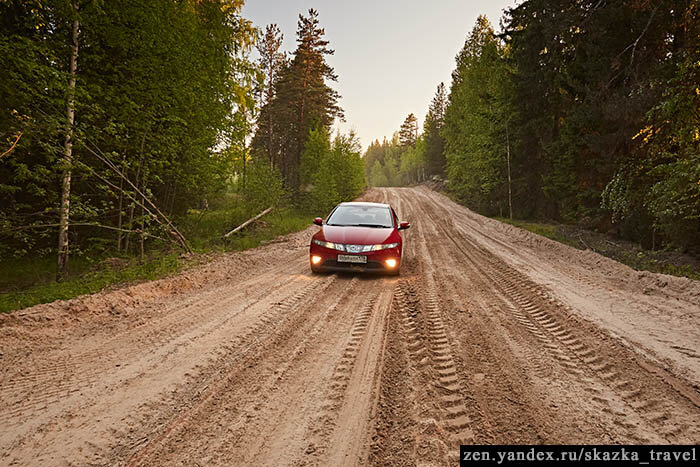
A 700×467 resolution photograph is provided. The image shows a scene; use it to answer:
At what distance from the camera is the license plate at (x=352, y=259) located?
6156 millimetres

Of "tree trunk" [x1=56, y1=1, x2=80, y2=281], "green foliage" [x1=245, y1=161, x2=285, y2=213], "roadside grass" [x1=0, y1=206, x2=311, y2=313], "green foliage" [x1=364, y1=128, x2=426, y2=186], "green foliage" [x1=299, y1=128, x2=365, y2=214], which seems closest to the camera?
"roadside grass" [x1=0, y1=206, x2=311, y2=313]

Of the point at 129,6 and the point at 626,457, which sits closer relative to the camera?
the point at 626,457

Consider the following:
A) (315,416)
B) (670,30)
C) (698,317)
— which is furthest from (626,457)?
(670,30)

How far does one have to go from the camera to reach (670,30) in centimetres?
914

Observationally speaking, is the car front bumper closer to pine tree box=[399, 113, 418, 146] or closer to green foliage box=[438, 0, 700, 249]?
Answer: green foliage box=[438, 0, 700, 249]

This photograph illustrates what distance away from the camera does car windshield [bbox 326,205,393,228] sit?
7305 mm

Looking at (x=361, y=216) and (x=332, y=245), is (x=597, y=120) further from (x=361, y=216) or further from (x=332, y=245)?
(x=332, y=245)

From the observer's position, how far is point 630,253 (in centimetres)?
895

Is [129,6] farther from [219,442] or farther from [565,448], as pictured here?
[565,448]

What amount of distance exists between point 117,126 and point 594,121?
15767 mm

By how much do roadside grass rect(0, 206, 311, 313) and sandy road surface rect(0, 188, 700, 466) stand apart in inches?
36.4

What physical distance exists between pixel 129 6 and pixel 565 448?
9.88m

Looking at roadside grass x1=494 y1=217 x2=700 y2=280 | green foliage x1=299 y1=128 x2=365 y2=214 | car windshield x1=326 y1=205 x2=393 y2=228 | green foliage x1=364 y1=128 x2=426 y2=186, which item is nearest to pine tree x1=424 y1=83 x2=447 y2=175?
green foliage x1=364 y1=128 x2=426 y2=186

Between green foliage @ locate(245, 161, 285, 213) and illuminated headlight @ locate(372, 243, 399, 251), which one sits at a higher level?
green foliage @ locate(245, 161, 285, 213)
